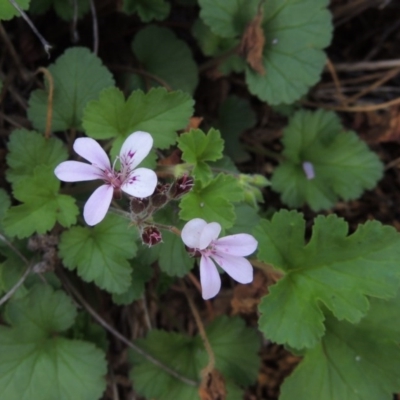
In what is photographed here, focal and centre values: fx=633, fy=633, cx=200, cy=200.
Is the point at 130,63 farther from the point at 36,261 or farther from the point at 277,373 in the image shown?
the point at 277,373

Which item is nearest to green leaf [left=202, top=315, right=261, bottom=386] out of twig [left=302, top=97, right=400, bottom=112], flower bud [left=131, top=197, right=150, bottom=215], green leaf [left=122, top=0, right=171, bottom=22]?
flower bud [left=131, top=197, right=150, bottom=215]

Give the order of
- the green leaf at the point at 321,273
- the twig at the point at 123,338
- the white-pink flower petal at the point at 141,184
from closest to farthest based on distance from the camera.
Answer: the white-pink flower petal at the point at 141,184
the green leaf at the point at 321,273
the twig at the point at 123,338

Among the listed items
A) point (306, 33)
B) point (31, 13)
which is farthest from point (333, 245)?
point (31, 13)

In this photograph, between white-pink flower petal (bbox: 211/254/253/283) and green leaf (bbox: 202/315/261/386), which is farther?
green leaf (bbox: 202/315/261/386)

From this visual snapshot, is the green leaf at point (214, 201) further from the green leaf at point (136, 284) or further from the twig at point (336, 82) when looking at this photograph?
the twig at point (336, 82)

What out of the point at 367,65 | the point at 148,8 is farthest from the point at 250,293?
the point at 367,65

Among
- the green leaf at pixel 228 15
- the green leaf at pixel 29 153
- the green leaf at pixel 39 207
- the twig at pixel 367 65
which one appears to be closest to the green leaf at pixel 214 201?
the green leaf at pixel 39 207

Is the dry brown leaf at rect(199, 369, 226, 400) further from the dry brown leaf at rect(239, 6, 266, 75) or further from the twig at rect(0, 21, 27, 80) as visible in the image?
the twig at rect(0, 21, 27, 80)
